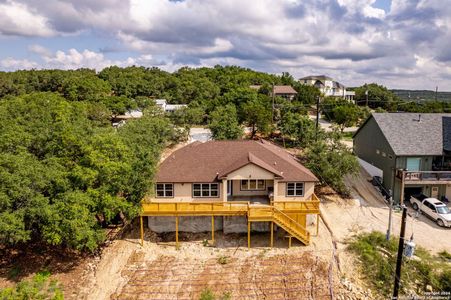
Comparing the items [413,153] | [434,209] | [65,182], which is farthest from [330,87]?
[65,182]

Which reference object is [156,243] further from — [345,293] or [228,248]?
[345,293]

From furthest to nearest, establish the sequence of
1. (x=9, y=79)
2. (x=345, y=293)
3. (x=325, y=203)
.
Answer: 1. (x=9, y=79)
2. (x=325, y=203)
3. (x=345, y=293)

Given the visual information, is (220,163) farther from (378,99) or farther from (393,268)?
(378,99)

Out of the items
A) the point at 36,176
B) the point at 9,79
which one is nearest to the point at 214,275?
the point at 36,176

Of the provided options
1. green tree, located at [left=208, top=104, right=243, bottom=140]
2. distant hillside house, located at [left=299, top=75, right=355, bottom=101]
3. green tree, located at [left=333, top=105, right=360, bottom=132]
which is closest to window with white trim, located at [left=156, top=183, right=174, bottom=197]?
green tree, located at [left=208, top=104, right=243, bottom=140]

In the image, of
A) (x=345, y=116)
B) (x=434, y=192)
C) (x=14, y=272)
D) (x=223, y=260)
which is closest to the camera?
(x=14, y=272)
